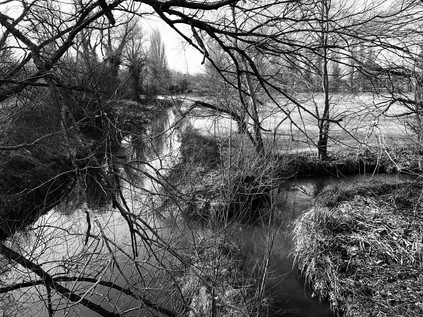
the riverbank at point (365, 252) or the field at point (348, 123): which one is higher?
the field at point (348, 123)

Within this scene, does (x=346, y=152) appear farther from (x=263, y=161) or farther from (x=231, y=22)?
(x=231, y=22)

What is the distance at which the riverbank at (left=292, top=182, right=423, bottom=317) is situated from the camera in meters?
4.33

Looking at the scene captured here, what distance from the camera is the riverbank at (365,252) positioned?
4332mm

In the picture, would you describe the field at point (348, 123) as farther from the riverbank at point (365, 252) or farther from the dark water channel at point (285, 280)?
the riverbank at point (365, 252)

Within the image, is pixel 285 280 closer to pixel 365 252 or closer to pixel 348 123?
pixel 365 252

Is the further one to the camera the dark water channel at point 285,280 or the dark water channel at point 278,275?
the dark water channel at point 285,280

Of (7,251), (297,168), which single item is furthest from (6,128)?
(297,168)

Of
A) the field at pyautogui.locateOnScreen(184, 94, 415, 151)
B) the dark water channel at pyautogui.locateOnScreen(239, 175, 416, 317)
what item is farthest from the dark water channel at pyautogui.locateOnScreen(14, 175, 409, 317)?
the field at pyautogui.locateOnScreen(184, 94, 415, 151)

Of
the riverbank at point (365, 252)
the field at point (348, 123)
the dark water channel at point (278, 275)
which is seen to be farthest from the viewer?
the dark water channel at point (278, 275)

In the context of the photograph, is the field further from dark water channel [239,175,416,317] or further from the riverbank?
the riverbank

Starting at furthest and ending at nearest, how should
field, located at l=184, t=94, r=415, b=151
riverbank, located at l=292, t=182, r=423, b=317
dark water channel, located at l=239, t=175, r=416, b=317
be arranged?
dark water channel, located at l=239, t=175, r=416, b=317
riverbank, located at l=292, t=182, r=423, b=317
field, located at l=184, t=94, r=415, b=151

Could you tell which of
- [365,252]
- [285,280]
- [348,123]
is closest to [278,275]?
[285,280]

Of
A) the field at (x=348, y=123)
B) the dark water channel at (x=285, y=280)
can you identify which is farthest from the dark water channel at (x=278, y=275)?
the field at (x=348, y=123)

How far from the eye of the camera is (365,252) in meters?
5.02
